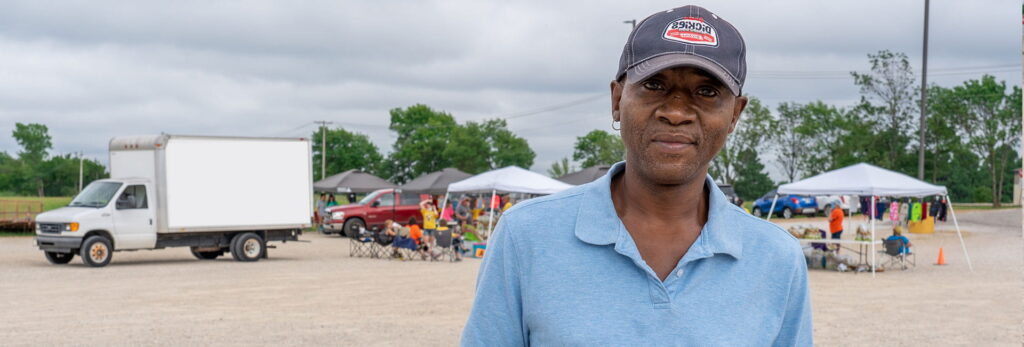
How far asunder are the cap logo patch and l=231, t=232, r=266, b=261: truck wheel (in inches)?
871

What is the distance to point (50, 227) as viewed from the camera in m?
21.1

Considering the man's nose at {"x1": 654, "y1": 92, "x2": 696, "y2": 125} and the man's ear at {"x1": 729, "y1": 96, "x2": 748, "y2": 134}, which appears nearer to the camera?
the man's nose at {"x1": 654, "y1": 92, "x2": 696, "y2": 125}

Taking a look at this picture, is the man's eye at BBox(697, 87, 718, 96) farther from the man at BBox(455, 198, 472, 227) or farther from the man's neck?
the man at BBox(455, 198, 472, 227)

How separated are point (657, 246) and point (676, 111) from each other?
0.90 feet

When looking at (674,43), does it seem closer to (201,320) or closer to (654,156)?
(654,156)

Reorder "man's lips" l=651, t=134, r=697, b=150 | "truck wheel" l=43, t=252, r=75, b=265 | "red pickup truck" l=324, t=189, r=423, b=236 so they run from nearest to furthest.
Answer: "man's lips" l=651, t=134, r=697, b=150
"truck wheel" l=43, t=252, r=75, b=265
"red pickup truck" l=324, t=189, r=423, b=236

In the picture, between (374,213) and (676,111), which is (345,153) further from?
(676,111)

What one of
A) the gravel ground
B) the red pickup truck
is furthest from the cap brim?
the red pickup truck

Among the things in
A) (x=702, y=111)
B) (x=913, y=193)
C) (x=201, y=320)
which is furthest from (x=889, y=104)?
(x=702, y=111)

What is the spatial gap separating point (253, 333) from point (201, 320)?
1454mm

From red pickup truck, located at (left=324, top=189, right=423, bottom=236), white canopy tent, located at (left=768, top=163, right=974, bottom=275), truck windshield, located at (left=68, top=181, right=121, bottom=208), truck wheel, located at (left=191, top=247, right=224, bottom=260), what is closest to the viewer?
white canopy tent, located at (left=768, top=163, right=974, bottom=275)

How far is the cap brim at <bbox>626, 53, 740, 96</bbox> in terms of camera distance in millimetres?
1966

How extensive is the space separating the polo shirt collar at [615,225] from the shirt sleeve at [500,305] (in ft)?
0.47

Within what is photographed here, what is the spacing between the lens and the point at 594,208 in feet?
6.73
